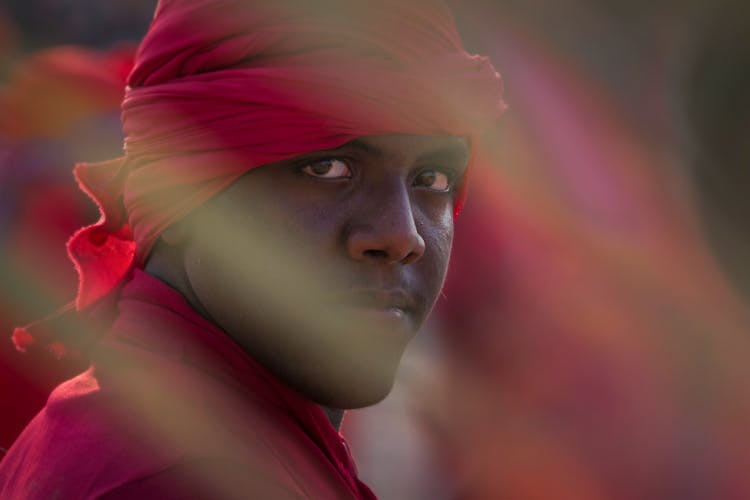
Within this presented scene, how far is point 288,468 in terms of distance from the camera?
1640 mm

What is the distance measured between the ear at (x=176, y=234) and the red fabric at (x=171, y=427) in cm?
7

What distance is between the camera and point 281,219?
5.71 ft

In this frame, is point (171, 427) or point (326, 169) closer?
point (171, 427)

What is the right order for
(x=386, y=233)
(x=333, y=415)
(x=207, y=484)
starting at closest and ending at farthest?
(x=207, y=484), (x=386, y=233), (x=333, y=415)

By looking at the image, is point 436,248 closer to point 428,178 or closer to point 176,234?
point 428,178

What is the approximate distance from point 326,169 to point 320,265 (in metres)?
0.15

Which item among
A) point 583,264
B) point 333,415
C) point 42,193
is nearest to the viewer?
point 333,415

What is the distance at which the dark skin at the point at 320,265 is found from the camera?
5.69 feet

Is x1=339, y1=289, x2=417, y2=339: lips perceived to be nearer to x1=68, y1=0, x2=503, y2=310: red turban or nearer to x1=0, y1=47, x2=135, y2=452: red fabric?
x1=68, y1=0, x2=503, y2=310: red turban

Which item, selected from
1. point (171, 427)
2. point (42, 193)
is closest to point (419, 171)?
point (171, 427)

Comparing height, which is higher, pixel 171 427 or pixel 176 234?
pixel 176 234

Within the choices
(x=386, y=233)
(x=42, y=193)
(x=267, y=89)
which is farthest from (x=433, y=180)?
(x=42, y=193)

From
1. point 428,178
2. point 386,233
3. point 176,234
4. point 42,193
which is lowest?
point 42,193

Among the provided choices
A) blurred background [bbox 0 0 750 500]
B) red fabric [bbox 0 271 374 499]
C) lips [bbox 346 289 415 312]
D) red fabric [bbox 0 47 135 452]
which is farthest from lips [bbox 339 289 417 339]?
blurred background [bbox 0 0 750 500]
